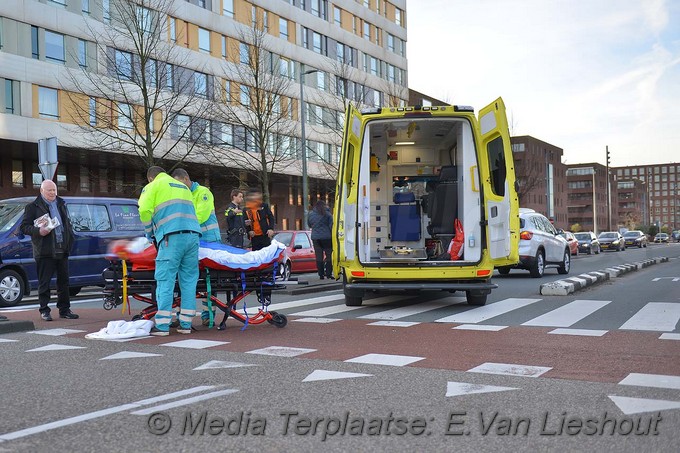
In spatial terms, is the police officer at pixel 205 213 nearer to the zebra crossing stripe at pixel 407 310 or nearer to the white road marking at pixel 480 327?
the zebra crossing stripe at pixel 407 310

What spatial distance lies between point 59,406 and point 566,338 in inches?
201

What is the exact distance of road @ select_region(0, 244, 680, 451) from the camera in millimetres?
3947

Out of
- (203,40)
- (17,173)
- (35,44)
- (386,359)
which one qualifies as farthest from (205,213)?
(203,40)

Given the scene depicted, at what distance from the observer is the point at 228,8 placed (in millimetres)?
44531

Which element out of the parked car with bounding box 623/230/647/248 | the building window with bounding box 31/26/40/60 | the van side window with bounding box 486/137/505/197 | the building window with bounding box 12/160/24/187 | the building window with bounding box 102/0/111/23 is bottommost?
the parked car with bounding box 623/230/647/248

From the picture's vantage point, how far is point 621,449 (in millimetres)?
3732

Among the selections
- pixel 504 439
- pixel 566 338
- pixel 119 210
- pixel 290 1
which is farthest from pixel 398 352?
pixel 290 1

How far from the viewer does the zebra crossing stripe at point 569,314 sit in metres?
8.89

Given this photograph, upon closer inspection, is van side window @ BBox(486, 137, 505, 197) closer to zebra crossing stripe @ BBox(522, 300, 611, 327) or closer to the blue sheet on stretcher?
zebra crossing stripe @ BBox(522, 300, 611, 327)

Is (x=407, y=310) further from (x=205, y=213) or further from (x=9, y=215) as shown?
(x=9, y=215)

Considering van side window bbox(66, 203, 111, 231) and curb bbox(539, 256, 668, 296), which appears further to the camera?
van side window bbox(66, 203, 111, 231)

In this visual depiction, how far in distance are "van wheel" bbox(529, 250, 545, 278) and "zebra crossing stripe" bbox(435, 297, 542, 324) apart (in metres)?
6.33

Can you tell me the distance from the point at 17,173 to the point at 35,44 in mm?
6399

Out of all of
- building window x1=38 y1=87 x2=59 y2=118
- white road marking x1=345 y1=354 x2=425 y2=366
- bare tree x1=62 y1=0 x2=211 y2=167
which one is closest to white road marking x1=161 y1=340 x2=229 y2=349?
white road marking x1=345 y1=354 x2=425 y2=366
